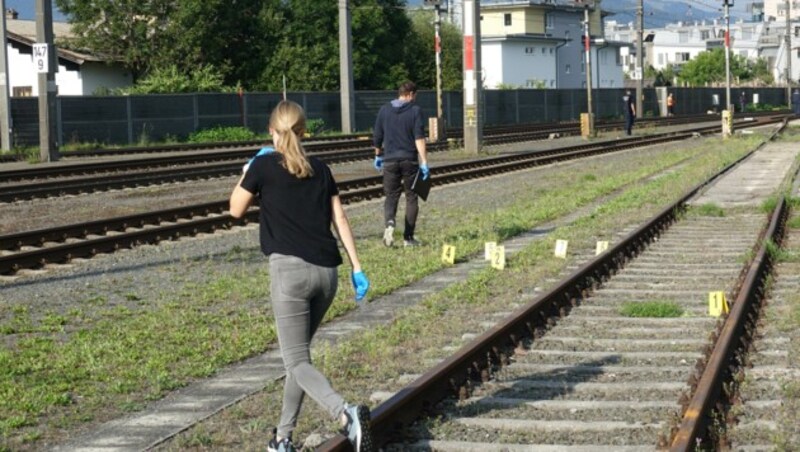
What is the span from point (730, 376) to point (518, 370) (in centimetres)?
142

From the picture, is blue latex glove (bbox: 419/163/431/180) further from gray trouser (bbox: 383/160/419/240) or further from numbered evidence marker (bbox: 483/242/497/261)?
numbered evidence marker (bbox: 483/242/497/261)

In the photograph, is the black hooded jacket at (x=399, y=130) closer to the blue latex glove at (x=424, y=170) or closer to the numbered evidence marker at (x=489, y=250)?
the blue latex glove at (x=424, y=170)

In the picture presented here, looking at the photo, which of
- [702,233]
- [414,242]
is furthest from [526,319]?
[702,233]

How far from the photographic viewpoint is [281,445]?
6.88 metres

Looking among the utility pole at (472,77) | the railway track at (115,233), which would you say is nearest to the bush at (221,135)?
the utility pole at (472,77)

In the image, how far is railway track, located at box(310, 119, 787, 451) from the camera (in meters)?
7.43

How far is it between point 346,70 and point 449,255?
37610mm

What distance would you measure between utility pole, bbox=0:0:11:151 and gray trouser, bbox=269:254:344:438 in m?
33.1

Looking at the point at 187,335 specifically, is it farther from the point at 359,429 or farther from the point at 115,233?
the point at 115,233

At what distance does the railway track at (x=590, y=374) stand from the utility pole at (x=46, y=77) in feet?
78.7

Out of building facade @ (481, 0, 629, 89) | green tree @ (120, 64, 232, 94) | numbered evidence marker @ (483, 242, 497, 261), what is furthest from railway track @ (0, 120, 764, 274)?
building facade @ (481, 0, 629, 89)

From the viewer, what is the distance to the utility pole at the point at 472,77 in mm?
39094

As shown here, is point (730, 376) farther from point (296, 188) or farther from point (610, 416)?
point (296, 188)

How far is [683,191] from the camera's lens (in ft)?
80.4
